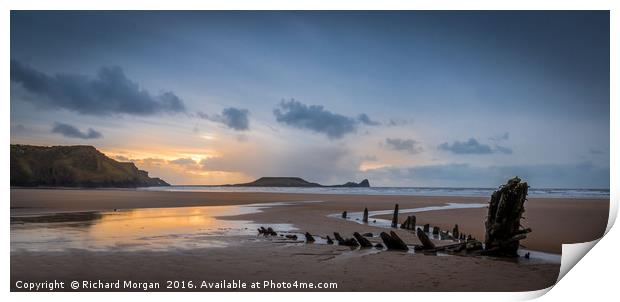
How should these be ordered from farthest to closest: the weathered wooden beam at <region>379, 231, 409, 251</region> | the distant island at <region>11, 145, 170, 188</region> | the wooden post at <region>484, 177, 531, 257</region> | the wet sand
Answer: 1. the distant island at <region>11, 145, 170, 188</region>
2. the weathered wooden beam at <region>379, 231, 409, 251</region>
3. the wooden post at <region>484, 177, 531, 257</region>
4. the wet sand

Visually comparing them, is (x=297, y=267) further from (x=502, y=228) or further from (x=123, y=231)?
(x=123, y=231)

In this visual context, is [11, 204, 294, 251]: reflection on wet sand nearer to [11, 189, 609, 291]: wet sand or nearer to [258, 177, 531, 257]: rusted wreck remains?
[11, 189, 609, 291]: wet sand

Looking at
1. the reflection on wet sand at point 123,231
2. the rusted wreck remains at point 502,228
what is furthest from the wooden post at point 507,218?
the reflection on wet sand at point 123,231

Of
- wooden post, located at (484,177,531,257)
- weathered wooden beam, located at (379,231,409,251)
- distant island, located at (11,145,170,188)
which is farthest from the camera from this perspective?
distant island, located at (11,145,170,188)

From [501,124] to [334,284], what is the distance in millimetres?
5681

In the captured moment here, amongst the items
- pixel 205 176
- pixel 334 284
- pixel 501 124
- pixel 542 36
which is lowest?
pixel 334 284

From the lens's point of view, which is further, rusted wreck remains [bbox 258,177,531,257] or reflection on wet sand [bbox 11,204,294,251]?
reflection on wet sand [bbox 11,204,294,251]

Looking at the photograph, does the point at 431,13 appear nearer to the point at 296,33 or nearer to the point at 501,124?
the point at 296,33

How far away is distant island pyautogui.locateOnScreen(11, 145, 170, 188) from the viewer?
10905 mm

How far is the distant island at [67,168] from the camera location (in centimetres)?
1091

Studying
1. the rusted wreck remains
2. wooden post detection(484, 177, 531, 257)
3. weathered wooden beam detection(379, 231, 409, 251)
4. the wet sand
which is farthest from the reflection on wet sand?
wooden post detection(484, 177, 531, 257)
